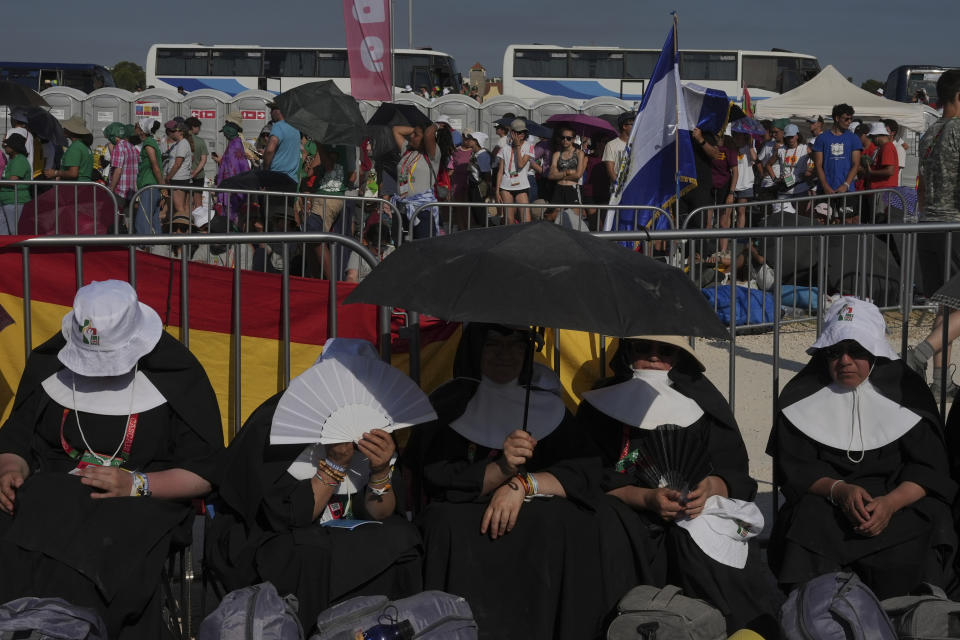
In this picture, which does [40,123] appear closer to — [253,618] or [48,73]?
[253,618]

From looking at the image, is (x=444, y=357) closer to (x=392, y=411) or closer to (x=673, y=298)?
(x=392, y=411)

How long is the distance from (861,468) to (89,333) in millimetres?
Answer: 2951

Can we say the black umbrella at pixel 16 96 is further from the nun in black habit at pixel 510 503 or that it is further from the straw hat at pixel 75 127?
the nun in black habit at pixel 510 503

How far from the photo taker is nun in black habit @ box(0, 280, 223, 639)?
3873mm

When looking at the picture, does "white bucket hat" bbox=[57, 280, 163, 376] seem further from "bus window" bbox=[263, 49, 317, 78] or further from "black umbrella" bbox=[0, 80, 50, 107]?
"bus window" bbox=[263, 49, 317, 78]

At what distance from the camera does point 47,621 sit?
11.8 ft

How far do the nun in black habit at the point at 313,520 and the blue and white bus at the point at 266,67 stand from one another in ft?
108

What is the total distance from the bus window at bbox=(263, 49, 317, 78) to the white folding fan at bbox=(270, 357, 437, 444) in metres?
33.6

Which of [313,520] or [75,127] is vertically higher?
[75,127]

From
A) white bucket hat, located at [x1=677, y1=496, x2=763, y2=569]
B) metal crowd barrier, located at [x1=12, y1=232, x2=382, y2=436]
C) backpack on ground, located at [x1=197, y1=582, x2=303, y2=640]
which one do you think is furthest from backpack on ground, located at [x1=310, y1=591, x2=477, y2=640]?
metal crowd barrier, located at [x1=12, y1=232, x2=382, y2=436]

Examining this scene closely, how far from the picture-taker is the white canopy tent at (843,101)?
86.1 ft

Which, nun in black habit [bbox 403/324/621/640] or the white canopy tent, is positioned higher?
the white canopy tent

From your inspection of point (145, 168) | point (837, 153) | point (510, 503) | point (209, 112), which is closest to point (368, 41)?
point (145, 168)

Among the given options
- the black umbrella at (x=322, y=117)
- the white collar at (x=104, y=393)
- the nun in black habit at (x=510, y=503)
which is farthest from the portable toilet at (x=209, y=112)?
the nun in black habit at (x=510, y=503)
